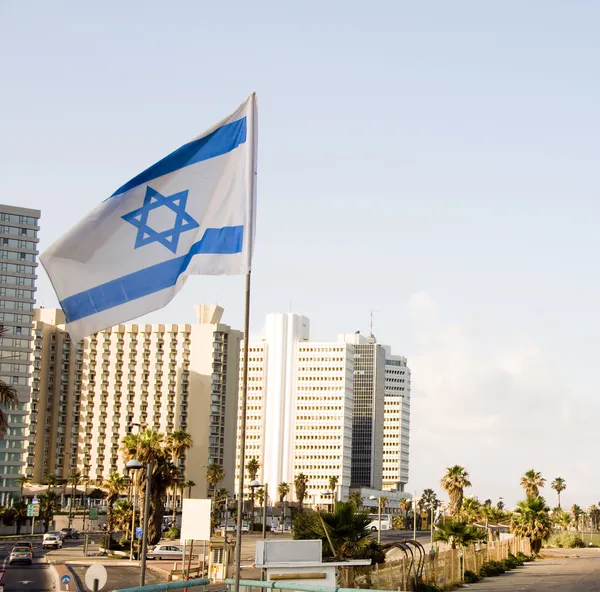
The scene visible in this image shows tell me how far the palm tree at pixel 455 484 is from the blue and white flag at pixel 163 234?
136 metres

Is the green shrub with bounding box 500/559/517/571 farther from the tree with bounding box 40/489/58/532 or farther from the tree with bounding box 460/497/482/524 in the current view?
the tree with bounding box 40/489/58/532

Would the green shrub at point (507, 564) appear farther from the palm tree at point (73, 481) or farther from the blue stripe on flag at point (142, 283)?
the palm tree at point (73, 481)

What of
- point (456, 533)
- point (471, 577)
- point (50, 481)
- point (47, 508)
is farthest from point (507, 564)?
point (50, 481)

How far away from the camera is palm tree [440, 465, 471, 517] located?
5753 inches

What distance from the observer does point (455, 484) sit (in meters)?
146

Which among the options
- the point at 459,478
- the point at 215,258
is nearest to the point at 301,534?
the point at 215,258

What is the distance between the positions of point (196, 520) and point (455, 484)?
104 meters

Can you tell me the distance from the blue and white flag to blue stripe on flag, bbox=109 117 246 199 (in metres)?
0.01

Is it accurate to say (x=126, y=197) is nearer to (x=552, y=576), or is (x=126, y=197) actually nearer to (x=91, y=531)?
(x=552, y=576)

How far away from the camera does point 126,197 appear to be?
1455 centimetres

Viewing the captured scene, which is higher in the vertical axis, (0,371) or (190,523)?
(0,371)

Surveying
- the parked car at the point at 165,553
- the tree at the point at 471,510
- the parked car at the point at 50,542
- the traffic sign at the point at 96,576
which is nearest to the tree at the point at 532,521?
the parked car at the point at 165,553

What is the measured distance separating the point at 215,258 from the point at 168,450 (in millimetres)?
74115

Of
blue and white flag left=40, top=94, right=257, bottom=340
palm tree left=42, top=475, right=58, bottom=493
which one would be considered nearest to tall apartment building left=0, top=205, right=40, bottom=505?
palm tree left=42, top=475, right=58, bottom=493
